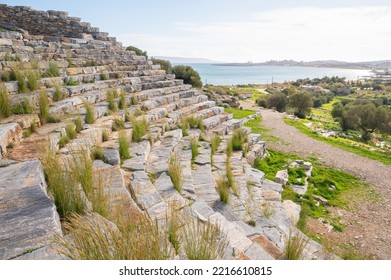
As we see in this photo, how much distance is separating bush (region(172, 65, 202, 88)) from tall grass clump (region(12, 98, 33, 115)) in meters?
20.6

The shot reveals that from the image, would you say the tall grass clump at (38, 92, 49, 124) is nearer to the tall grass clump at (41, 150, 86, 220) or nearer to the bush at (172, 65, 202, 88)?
the tall grass clump at (41, 150, 86, 220)

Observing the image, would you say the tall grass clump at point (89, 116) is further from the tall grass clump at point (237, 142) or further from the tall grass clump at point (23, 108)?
the tall grass clump at point (237, 142)

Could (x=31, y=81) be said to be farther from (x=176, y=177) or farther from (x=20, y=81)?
(x=176, y=177)

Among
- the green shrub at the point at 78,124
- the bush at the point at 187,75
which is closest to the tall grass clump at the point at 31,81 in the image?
the green shrub at the point at 78,124

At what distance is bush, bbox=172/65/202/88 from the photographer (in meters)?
25.4

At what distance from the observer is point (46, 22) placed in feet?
39.9

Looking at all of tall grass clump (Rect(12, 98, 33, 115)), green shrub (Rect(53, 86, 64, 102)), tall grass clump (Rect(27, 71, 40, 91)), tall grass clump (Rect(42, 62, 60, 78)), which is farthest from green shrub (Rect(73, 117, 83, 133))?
tall grass clump (Rect(42, 62, 60, 78))

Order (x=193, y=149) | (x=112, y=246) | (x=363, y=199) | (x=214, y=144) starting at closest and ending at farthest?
(x=112, y=246), (x=193, y=149), (x=214, y=144), (x=363, y=199)

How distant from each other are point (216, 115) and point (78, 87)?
4.98 m

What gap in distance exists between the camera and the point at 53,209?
2543 mm

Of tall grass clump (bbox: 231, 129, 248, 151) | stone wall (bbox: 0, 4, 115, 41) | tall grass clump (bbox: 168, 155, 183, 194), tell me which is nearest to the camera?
tall grass clump (bbox: 168, 155, 183, 194)

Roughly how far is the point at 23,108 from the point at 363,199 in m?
8.82

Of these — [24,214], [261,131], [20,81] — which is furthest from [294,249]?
[261,131]
